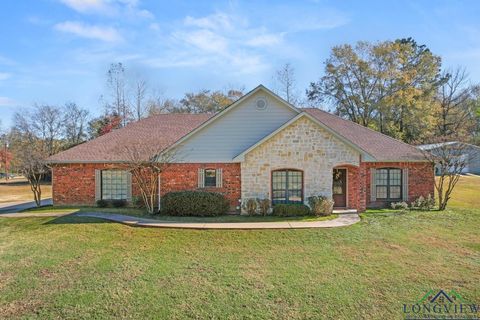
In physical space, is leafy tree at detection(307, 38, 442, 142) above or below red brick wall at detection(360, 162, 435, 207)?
above

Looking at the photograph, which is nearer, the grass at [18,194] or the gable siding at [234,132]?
the gable siding at [234,132]

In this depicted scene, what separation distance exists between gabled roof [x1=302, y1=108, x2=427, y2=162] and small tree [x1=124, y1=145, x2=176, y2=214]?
8580 millimetres

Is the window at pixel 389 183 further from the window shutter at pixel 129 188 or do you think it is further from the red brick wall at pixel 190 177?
the window shutter at pixel 129 188

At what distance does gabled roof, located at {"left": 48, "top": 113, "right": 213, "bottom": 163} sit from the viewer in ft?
51.0

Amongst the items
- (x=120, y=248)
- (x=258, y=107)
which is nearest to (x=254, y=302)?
(x=120, y=248)

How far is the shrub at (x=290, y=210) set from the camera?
13156 mm

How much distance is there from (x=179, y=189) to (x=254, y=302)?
1019 centimetres

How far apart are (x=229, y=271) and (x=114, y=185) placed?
1127 centimetres

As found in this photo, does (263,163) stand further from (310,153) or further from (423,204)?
(423,204)

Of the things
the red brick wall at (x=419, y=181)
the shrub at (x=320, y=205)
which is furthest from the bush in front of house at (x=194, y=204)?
the red brick wall at (x=419, y=181)

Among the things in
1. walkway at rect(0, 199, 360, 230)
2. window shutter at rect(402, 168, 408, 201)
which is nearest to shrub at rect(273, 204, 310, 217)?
walkway at rect(0, 199, 360, 230)

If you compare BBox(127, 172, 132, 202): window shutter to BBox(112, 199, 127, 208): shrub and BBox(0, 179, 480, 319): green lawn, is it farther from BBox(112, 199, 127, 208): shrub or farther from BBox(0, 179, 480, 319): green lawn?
BBox(0, 179, 480, 319): green lawn

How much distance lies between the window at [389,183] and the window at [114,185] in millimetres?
14220

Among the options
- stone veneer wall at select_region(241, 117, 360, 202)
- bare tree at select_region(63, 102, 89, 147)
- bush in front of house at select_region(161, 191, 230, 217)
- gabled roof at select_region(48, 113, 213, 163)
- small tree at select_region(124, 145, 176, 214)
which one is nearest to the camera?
bush in front of house at select_region(161, 191, 230, 217)
